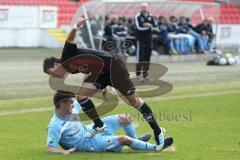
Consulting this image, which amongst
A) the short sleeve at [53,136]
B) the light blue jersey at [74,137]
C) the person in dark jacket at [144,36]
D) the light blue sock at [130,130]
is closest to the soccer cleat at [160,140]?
the light blue sock at [130,130]

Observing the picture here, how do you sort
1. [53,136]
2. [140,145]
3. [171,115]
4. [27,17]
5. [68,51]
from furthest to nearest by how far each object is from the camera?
[27,17]
[171,115]
[68,51]
[140,145]
[53,136]

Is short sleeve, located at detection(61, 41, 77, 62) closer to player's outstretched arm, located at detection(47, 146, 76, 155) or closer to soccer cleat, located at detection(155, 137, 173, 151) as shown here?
player's outstretched arm, located at detection(47, 146, 76, 155)

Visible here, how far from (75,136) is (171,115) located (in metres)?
5.09

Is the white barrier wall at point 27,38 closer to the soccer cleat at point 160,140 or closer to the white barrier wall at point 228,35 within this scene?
the white barrier wall at point 228,35

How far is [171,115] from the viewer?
14852mm

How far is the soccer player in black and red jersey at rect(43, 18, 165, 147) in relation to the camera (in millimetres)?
10312

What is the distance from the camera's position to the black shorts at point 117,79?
1065cm

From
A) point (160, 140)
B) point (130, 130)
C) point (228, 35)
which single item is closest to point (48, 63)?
point (130, 130)

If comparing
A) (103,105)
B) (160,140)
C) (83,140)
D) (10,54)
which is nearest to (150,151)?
(160,140)

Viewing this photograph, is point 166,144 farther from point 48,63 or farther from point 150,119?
point 48,63

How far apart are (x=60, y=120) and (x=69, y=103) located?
25 cm

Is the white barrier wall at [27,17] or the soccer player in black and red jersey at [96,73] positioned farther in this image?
the white barrier wall at [27,17]

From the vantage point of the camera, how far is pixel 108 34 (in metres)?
30.3

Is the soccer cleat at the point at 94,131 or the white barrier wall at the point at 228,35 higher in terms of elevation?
the soccer cleat at the point at 94,131
